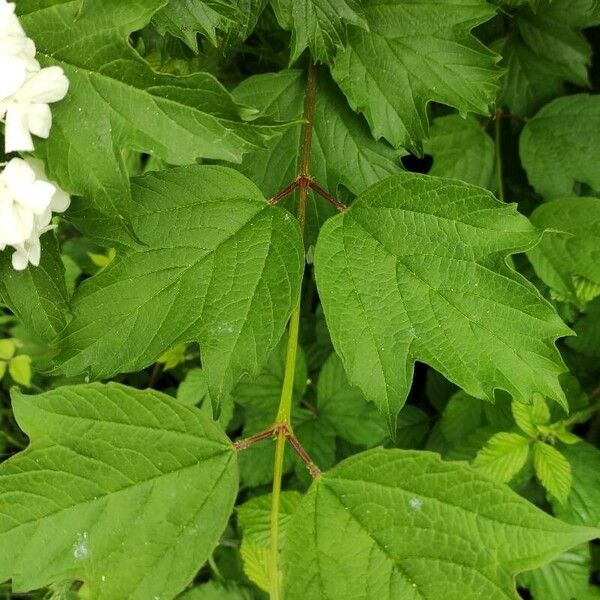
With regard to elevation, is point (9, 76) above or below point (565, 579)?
above

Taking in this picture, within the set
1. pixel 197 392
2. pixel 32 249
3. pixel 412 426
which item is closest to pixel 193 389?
pixel 197 392

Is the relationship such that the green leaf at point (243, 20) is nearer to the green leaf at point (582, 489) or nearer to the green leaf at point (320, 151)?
the green leaf at point (320, 151)

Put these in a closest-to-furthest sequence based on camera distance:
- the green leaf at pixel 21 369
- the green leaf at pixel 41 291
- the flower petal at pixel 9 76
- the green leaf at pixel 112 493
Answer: the flower petal at pixel 9 76
the green leaf at pixel 112 493
the green leaf at pixel 41 291
the green leaf at pixel 21 369

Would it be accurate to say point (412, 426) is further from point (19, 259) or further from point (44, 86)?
point (44, 86)

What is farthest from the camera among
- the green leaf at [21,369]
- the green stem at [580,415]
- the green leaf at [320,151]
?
the green leaf at [21,369]

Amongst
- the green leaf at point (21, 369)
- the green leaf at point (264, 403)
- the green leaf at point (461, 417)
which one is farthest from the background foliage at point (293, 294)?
the green leaf at point (21, 369)
